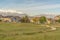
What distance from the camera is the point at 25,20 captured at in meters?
107

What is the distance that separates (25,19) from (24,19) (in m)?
0.86

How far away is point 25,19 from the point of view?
107 meters

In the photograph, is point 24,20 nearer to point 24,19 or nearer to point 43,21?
point 24,19

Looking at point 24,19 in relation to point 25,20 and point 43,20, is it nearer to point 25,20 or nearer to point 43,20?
point 25,20

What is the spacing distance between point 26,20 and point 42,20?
1274cm

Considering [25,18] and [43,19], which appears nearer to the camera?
[25,18]

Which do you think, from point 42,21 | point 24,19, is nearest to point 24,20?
point 24,19

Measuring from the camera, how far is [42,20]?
115625 mm

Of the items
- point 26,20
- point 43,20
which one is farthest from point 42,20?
point 26,20

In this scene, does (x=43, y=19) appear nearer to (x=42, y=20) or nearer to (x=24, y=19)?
(x=42, y=20)

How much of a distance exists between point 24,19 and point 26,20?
1.39m

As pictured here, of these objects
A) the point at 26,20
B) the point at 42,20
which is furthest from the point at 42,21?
the point at 26,20

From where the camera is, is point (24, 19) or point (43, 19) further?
point (43, 19)

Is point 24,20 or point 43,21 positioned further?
point 43,21
